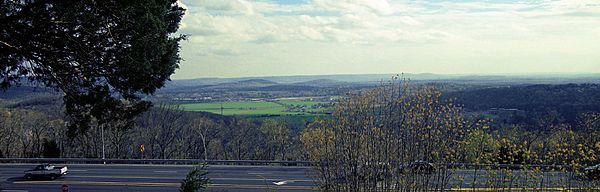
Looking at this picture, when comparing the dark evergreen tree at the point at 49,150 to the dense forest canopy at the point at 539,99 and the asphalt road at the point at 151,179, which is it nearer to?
the asphalt road at the point at 151,179

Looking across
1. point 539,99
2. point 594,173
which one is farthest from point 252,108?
point 594,173

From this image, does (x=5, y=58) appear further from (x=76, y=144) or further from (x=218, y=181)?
(x=76, y=144)

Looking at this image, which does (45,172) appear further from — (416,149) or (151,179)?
(416,149)

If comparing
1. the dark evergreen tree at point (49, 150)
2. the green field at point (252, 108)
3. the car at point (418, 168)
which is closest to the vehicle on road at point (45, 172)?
the dark evergreen tree at point (49, 150)

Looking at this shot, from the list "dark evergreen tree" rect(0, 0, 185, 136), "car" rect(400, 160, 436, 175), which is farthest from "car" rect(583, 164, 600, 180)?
"dark evergreen tree" rect(0, 0, 185, 136)

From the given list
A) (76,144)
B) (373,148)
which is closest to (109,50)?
(373,148)

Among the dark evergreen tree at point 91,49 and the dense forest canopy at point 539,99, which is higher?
the dark evergreen tree at point 91,49

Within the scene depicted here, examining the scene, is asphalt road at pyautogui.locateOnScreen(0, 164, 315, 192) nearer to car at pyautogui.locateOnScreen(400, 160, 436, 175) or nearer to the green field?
car at pyautogui.locateOnScreen(400, 160, 436, 175)
